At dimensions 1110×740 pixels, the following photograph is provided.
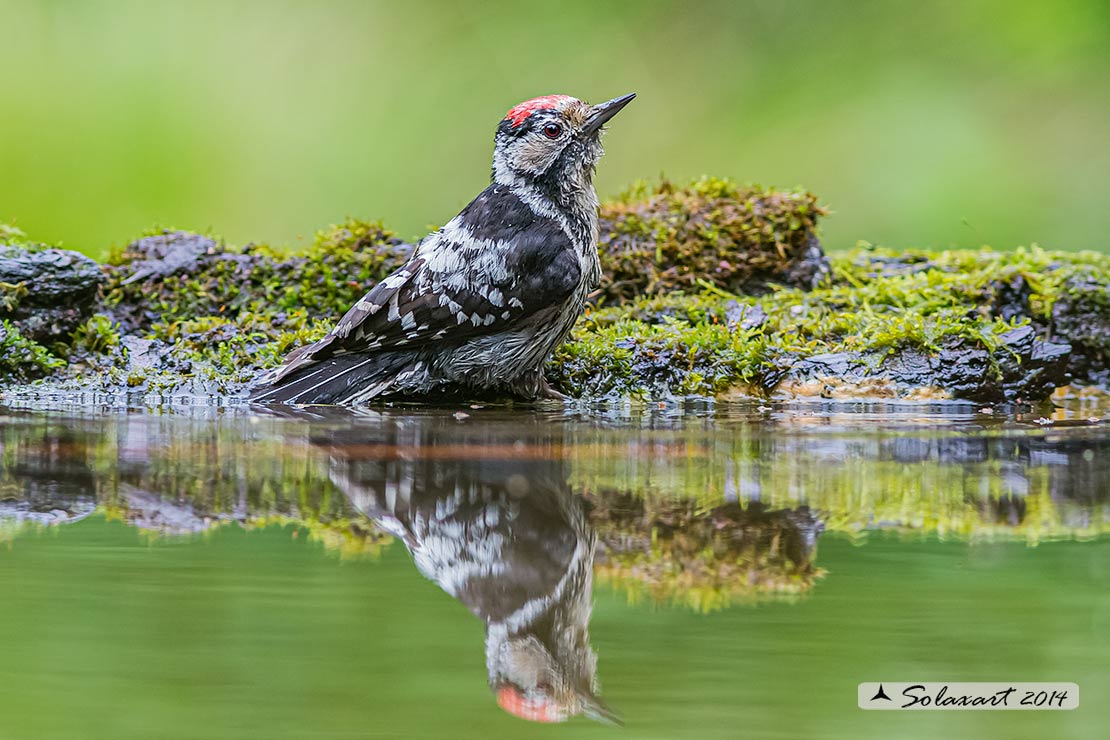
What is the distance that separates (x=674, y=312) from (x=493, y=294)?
4.56ft

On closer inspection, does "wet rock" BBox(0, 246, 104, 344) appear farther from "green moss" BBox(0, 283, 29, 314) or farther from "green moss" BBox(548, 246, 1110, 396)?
"green moss" BBox(548, 246, 1110, 396)

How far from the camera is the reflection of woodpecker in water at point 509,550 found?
165 cm

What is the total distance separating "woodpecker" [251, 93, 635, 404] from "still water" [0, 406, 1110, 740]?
1607 mm

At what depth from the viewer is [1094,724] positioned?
4.80 ft

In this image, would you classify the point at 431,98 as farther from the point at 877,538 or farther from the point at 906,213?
the point at 877,538

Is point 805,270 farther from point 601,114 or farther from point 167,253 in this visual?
point 167,253

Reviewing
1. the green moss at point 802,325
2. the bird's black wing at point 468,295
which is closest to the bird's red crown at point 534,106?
the bird's black wing at point 468,295

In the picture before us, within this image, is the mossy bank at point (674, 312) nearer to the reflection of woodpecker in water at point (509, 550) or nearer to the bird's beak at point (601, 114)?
the bird's beak at point (601, 114)

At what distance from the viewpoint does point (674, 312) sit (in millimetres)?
6117

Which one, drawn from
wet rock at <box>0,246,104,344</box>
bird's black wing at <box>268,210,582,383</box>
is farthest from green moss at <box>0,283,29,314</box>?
bird's black wing at <box>268,210,582,383</box>

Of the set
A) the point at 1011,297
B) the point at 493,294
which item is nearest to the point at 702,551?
the point at 493,294

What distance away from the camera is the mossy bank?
545 centimetres

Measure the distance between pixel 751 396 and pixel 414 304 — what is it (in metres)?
1.60

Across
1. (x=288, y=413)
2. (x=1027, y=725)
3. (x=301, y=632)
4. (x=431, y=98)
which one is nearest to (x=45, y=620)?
(x=301, y=632)
